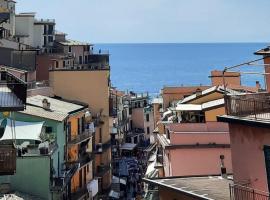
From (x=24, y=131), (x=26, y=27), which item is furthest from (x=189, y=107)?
(x=26, y=27)

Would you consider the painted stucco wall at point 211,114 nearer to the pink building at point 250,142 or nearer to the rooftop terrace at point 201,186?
the rooftop terrace at point 201,186

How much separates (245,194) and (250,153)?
131 cm

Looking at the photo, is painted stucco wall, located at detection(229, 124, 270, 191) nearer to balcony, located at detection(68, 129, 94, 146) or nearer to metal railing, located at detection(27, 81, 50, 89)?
balcony, located at detection(68, 129, 94, 146)

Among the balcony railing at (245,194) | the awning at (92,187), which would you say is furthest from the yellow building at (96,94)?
the balcony railing at (245,194)

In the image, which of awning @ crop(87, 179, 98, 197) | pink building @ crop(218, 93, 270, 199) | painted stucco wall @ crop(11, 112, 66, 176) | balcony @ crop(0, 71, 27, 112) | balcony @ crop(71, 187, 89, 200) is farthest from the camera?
awning @ crop(87, 179, 98, 197)

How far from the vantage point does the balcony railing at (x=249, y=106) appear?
49.7 feet

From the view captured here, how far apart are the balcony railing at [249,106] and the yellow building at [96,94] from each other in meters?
36.7

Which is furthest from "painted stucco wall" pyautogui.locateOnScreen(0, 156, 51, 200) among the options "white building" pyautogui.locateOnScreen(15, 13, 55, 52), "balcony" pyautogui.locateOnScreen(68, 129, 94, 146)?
"white building" pyautogui.locateOnScreen(15, 13, 55, 52)

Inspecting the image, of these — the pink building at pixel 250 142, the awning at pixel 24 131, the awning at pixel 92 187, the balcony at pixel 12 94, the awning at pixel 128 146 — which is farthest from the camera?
the awning at pixel 128 146

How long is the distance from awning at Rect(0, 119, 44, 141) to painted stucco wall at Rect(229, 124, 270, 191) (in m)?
14.9

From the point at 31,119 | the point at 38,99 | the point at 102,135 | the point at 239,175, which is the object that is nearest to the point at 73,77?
the point at 102,135

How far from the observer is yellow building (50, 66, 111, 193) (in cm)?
5281

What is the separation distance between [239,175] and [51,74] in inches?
1573

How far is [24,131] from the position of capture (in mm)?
28547
